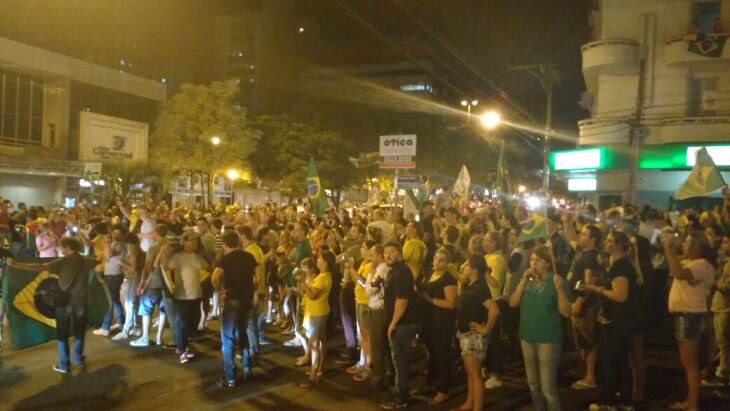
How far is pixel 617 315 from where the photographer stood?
6.25 metres

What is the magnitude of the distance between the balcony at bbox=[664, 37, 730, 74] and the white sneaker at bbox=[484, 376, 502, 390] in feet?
64.7

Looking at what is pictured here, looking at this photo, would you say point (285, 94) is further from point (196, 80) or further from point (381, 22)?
point (196, 80)

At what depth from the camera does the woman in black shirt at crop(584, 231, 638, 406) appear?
19.7 feet

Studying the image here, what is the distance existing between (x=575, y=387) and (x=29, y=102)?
116 ft

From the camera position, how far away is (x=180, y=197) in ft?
149

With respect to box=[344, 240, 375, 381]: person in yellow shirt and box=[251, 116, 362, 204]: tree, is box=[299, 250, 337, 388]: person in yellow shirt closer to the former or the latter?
box=[344, 240, 375, 381]: person in yellow shirt

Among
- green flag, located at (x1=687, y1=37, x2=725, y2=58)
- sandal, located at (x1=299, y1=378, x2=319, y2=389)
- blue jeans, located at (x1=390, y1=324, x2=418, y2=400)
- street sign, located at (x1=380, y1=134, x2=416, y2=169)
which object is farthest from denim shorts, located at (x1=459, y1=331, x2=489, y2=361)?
green flag, located at (x1=687, y1=37, x2=725, y2=58)

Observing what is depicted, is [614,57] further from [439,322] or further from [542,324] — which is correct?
[542,324]

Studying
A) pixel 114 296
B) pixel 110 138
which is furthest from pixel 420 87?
pixel 114 296

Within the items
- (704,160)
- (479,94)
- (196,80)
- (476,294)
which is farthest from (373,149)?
(479,94)

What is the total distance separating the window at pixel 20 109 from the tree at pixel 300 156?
42.3ft

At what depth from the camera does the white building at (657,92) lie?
22359 millimetres

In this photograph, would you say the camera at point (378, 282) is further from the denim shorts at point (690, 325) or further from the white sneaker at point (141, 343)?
the white sneaker at point (141, 343)

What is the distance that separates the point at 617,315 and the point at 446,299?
177 cm
